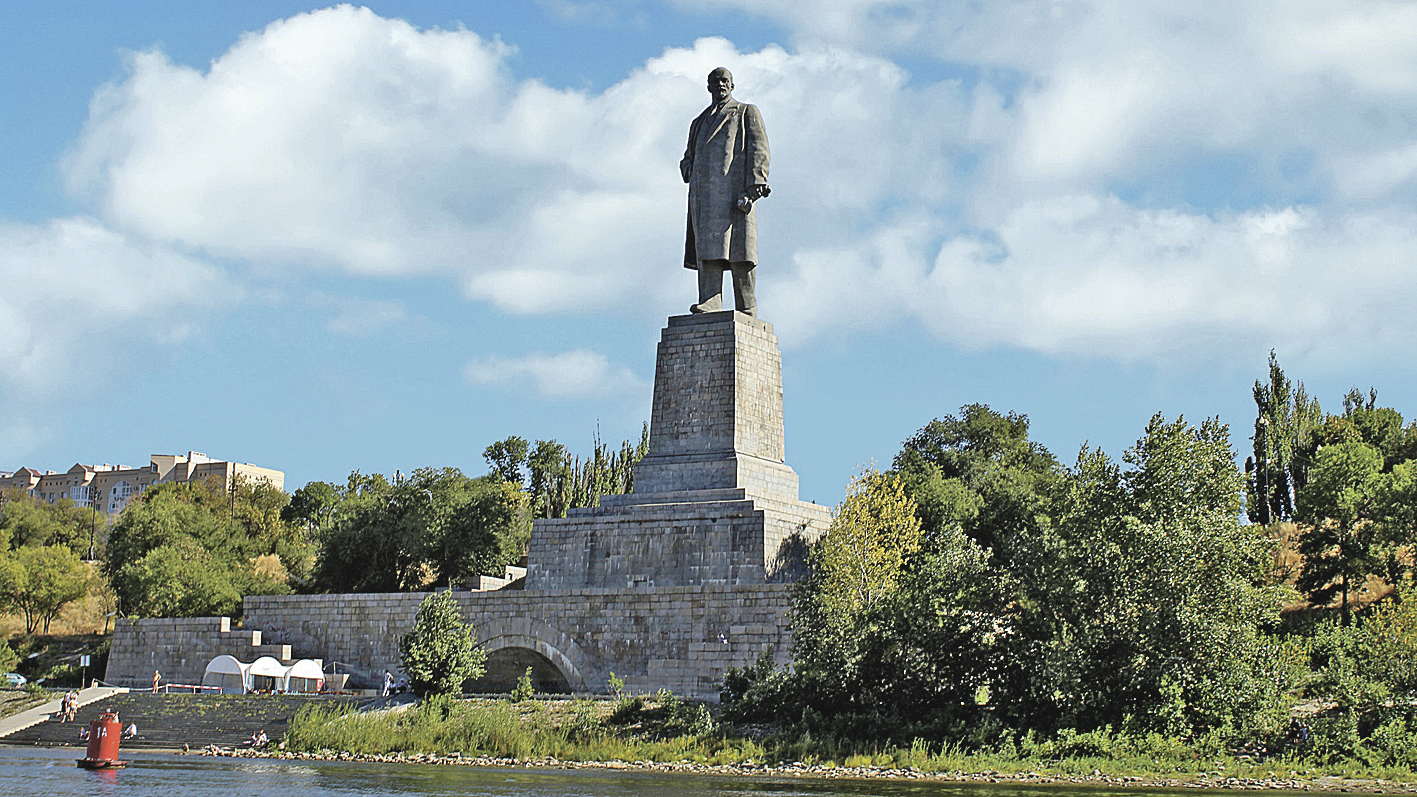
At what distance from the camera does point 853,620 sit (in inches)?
922

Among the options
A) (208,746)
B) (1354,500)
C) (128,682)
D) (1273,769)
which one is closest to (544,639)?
(208,746)

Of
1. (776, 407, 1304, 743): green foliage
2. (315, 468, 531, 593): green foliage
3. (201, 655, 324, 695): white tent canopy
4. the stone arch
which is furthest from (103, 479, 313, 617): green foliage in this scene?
(776, 407, 1304, 743): green foliage

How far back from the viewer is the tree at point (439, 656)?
85.1 ft

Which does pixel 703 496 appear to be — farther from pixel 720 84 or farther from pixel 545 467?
pixel 545 467

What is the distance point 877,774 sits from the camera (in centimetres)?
2103

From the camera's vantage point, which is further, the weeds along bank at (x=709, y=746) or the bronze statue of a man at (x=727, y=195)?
the bronze statue of a man at (x=727, y=195)

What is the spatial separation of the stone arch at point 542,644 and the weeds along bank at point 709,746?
10.0 feet

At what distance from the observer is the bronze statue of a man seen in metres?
31.7

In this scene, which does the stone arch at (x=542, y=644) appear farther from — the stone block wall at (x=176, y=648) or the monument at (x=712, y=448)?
the stone block wall at (x=176, y=648)

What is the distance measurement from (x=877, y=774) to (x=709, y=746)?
122 inches

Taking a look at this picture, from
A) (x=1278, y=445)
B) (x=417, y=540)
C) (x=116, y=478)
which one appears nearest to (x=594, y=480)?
(x=417, y=540)

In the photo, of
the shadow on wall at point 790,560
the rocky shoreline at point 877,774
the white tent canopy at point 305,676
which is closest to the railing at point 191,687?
the white tent canopy at point 305,676

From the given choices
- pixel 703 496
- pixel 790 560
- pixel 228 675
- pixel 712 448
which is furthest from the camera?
pixel 228 675

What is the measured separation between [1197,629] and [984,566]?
3401 mm
